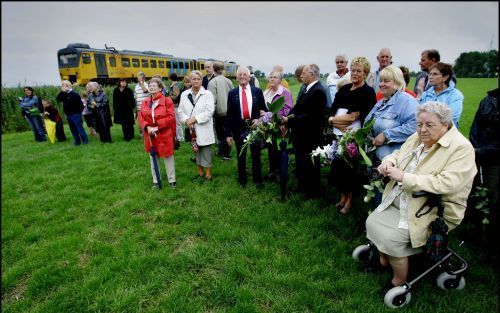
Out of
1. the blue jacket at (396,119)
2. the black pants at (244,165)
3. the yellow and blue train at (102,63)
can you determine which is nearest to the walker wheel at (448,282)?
the blue jacket at (396,119)

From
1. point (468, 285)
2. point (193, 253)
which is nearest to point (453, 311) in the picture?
point (468, 285)

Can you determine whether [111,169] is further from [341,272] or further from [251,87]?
[341,272]

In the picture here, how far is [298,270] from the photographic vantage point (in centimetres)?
353

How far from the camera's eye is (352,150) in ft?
12.0

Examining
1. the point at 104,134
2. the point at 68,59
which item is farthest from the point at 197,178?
the point at 68,59

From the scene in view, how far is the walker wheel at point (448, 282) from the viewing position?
122 inches

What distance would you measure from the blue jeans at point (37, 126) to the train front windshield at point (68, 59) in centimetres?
1342

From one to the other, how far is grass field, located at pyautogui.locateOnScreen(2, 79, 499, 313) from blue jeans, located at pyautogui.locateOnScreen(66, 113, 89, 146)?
158 inches

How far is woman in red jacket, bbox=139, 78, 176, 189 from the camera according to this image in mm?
5539

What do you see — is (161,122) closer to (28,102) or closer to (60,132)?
(60,132)

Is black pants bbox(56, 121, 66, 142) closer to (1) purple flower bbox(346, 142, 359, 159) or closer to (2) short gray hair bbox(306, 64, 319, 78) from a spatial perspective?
(2) short gray hair bbox(306, 64, 319, 78)

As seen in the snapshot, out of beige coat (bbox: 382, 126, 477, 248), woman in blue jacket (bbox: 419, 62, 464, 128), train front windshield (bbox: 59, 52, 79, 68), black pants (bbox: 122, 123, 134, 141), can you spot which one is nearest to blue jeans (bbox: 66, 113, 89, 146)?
black pants (bbox: 122, 123, 134, 141)

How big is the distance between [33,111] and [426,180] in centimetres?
1262

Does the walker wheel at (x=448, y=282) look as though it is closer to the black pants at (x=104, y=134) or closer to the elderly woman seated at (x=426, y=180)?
the elderly woman seated at (x=426, y=180)
